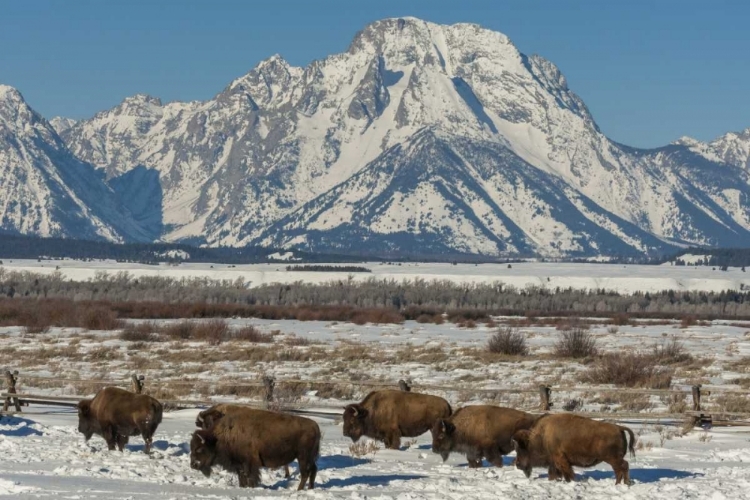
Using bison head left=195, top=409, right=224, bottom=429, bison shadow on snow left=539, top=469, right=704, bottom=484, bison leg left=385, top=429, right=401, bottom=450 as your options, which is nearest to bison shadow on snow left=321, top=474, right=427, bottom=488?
bison head left=195, top=409, right=224, bottom=429

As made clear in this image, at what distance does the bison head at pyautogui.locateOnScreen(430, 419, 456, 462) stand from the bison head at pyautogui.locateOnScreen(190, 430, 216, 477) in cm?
367

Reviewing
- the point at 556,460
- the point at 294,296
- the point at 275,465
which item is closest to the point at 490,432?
the point at 556,460

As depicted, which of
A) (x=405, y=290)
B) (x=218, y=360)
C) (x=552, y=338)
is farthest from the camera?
(x=405, y=290)

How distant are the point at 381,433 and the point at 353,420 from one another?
596 millimetres

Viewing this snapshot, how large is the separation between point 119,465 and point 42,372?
18.9 m

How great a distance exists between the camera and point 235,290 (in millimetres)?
126000

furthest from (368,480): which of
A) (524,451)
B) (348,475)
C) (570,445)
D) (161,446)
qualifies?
(161,446)

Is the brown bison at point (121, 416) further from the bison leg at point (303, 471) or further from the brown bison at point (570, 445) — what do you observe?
the brown bison at point (570, 445)

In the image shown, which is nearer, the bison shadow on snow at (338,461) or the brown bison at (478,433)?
the brown bison at (478,433)

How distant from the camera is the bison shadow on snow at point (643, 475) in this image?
1667cm

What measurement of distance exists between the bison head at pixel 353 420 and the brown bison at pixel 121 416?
298cm

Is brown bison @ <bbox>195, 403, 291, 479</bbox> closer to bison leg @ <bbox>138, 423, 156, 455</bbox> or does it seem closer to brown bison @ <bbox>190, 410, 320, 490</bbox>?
brown bison @ <bbox>190, 410, 320, 490</bbox>

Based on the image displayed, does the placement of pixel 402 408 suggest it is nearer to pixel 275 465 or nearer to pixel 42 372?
pixel 275 465

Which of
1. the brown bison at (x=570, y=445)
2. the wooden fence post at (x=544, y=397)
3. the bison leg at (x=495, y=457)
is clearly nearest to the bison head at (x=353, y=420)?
the bison leg at (x=495, y=457)
